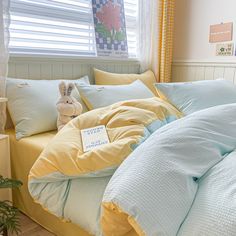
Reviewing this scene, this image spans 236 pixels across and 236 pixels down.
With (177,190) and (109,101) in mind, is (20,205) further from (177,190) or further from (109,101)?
(177,190)

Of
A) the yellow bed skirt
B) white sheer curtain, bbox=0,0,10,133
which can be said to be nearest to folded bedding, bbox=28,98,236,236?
the yellow bed skirt

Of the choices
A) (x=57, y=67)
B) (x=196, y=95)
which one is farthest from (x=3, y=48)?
(x=196, y=95)

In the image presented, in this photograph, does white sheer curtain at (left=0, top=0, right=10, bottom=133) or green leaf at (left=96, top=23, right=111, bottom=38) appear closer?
white sheer curtain at (left=0, top=0, right=10, bottom=133)

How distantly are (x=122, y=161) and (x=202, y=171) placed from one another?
26 cm

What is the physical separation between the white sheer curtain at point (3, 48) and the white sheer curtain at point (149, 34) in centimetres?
123

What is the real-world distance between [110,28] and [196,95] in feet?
3.21

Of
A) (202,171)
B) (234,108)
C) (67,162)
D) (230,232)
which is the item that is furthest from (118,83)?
(230,232)

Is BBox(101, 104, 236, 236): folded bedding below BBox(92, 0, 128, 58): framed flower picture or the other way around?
below

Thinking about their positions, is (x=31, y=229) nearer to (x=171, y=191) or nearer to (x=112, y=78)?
(x=171, y=191)

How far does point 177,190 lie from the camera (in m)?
0.71

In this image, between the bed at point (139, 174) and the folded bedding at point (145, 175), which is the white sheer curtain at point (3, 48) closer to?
the bed at point (139, 174)

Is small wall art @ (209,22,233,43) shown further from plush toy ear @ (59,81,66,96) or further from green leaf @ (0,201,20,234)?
green leaf @ (0,201,20,234)

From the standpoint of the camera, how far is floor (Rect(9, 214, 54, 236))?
53.0 inches

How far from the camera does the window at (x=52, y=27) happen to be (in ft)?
5.73
